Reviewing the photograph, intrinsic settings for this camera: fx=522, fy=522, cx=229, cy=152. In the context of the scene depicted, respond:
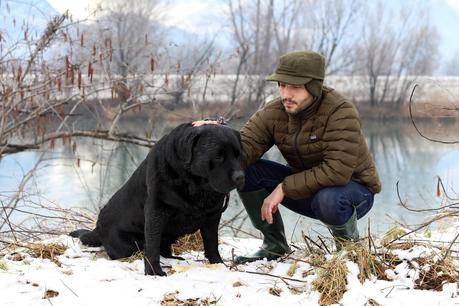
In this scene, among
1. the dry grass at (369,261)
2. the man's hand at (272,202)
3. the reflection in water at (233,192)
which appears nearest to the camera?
the dry grass at (369,261)

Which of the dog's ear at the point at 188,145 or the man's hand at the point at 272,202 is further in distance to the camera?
the man's hand at the point at 272,202

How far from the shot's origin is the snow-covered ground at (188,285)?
2397 mm

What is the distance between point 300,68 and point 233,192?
24.9 ft

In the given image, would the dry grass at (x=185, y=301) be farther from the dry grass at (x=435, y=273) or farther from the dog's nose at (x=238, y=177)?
the dry grass at (x=435, y=273)

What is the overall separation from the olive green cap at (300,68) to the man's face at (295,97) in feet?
0.21

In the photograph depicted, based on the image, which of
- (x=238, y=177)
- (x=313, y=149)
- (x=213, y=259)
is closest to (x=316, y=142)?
(x=313, y=149)

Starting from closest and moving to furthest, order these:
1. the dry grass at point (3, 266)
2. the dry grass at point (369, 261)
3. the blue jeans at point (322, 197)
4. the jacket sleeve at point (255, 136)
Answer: the dry grass at point (369, 261), the dry grass at point (3, 266), the blue jeans at point (322, 197), the jacket sleeve at point (255, 136)

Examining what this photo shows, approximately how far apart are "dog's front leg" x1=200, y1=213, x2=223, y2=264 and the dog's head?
50 centimetres

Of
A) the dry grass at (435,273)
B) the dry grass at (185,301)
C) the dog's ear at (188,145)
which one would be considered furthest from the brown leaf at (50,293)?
the dry grass at (435,273)

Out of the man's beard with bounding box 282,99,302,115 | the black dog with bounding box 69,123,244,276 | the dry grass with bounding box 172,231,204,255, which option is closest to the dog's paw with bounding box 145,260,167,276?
the black dog with bounding box 69,123,244,276

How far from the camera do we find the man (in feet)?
9.78

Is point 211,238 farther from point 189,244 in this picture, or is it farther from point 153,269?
point 189,244

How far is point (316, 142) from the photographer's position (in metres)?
3.12

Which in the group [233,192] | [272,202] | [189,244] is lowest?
[233,192]
